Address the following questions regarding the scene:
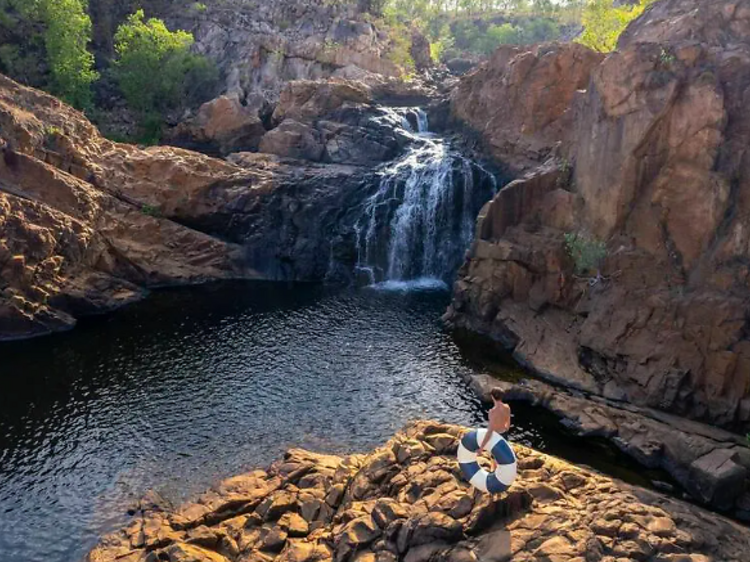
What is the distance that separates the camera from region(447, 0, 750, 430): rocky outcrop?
88.0 ft

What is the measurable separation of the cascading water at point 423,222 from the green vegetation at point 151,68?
2537cm

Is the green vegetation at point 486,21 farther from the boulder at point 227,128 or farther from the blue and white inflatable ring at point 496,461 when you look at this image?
the blue and white inflatable ring at point 496,461

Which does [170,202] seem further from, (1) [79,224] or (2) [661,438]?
(2) [661,438]

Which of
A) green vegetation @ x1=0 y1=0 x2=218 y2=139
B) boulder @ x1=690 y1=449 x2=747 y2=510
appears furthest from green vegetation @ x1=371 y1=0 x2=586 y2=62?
boulder @ x1=690 y1=449 x2=747 y2=510

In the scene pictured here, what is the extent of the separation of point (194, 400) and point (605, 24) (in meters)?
50.9

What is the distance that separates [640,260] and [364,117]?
3098 centimetres

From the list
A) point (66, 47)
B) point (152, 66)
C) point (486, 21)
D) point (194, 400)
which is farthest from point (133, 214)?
point (486, 21)

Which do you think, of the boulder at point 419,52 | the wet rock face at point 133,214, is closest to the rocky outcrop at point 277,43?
the boulder at point 419,52

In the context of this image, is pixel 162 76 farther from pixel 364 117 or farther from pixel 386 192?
pixel 386 192

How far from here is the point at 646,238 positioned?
99.3 feet

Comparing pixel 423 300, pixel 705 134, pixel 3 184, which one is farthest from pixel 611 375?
pixel 3 184

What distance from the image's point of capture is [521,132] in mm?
46438

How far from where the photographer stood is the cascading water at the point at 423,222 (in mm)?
45844

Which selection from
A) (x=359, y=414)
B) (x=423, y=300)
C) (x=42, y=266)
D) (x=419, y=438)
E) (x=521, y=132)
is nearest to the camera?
(x=419, y=438)
